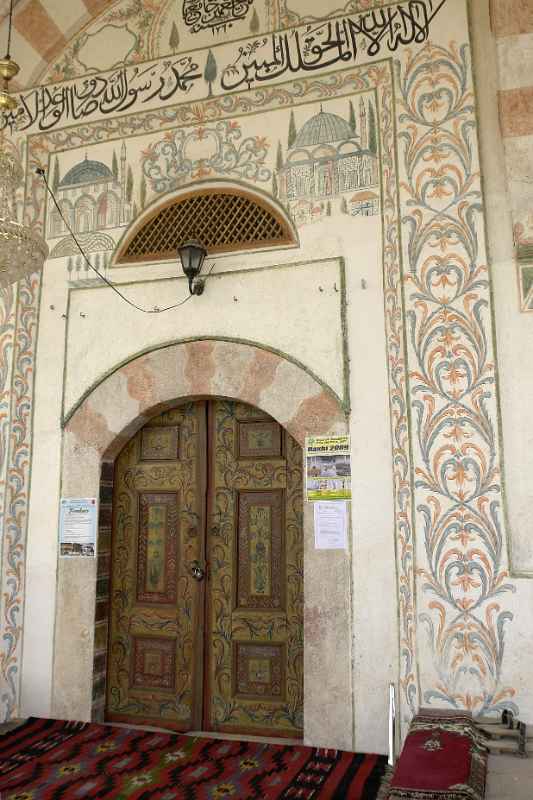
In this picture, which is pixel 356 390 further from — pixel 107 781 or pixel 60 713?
pixel 60 713

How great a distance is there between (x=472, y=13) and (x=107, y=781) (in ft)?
14.4

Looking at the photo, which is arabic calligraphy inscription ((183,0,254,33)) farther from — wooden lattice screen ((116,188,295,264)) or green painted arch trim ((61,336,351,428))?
green painted arch trim ((61,336,351,428))

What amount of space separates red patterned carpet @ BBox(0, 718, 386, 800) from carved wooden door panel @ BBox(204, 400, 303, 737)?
27cm

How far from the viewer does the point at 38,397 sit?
15.3 feet

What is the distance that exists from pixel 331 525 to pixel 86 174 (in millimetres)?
2794

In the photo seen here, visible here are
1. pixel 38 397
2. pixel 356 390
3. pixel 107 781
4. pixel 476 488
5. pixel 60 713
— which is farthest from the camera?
pixel 38 397

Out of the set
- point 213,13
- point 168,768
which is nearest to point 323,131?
point 213,13

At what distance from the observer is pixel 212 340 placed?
432cm

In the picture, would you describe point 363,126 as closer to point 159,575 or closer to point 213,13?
point 213,13

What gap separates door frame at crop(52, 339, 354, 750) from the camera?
149 inches

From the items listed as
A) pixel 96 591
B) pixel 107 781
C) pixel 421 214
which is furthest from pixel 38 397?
pixel 421 214

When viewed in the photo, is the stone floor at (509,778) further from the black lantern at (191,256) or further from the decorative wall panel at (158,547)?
the black lantern at (191,256)

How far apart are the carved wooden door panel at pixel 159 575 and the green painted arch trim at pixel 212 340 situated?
1.32ft

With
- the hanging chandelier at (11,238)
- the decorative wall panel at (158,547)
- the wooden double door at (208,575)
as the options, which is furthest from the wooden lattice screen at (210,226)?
the decorative wall panel at (158,547)
